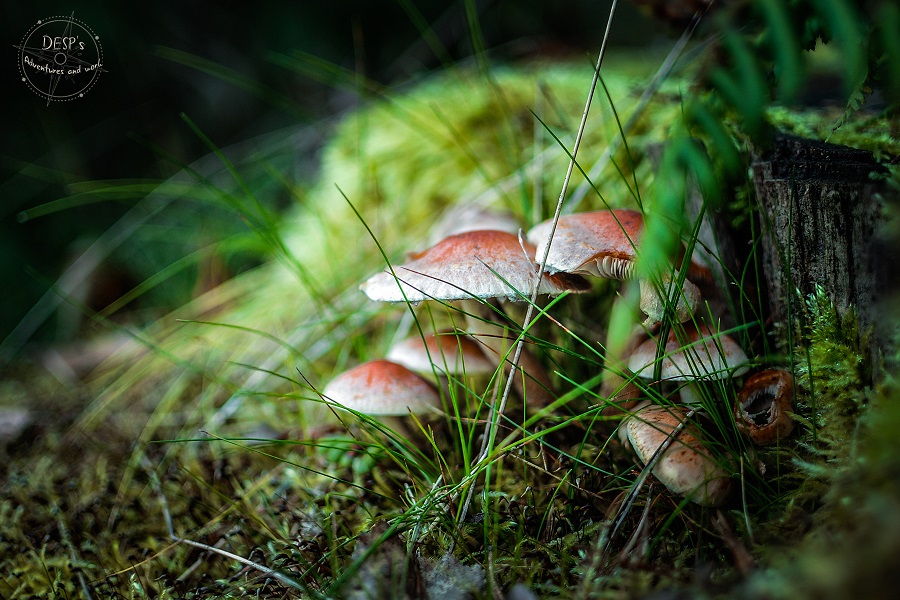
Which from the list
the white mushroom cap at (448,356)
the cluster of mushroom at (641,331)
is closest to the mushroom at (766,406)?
the cluster of mushroom at (641,331)

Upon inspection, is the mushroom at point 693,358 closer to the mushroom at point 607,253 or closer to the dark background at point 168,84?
the mushroom at point 607,253

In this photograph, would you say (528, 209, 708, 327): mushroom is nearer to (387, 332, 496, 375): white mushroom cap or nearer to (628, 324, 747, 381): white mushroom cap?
(628, 324, 747, 381): white mushroom cap

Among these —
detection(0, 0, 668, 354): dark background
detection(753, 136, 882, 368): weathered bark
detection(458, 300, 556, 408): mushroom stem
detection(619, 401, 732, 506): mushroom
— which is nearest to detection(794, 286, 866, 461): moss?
detection(753, 136, 882, 368): weathered bark

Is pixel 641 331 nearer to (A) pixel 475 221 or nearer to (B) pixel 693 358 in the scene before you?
(B) pixel 693 358

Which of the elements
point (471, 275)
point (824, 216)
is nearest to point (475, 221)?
point (471, 275)

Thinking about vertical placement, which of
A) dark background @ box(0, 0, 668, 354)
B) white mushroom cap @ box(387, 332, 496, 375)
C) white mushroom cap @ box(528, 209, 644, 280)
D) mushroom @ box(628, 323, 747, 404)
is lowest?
white mushroom cap @ box(387, 332, 496, 375)

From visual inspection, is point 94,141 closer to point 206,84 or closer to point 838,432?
point 206,84

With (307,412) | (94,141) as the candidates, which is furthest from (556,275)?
(94,141)
